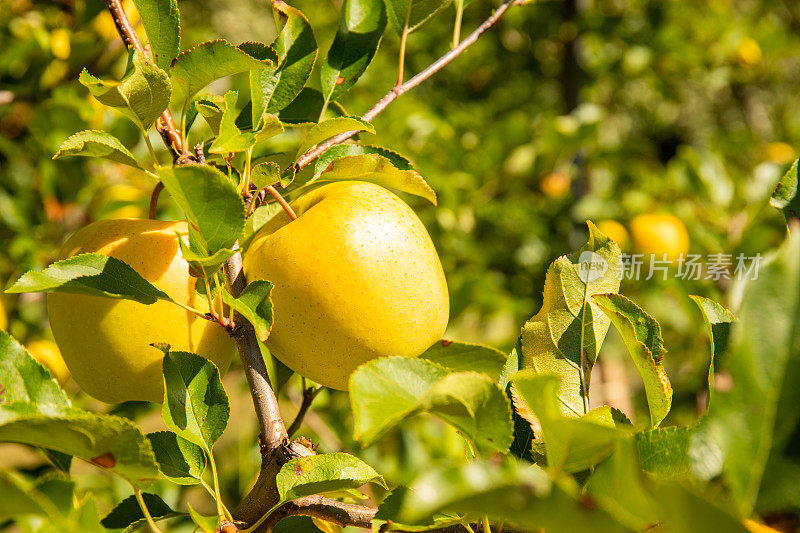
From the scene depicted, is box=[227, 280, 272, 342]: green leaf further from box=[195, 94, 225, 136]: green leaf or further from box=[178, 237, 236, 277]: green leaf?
box=[195, 94, 225, 136]: green leaf

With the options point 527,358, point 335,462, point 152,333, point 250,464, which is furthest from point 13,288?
point 250,464

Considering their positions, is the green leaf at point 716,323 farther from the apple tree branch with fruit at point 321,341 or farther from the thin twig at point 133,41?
the thin twig at point 133,41

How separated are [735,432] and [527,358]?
0.74ft

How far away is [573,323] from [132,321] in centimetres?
36

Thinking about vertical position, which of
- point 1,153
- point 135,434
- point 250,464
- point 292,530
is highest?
point 135,434

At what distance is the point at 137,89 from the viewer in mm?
464

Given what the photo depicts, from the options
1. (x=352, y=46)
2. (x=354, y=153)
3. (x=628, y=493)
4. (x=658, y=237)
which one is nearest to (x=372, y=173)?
(x=354, y=153)

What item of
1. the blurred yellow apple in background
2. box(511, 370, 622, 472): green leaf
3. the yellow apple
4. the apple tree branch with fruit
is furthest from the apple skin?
the blurred yellow apple in background

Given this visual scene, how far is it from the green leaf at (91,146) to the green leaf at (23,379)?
14 cm

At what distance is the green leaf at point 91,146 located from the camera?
1.52ft

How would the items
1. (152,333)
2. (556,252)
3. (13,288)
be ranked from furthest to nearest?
(556,252) → (152,333) → (13,288)

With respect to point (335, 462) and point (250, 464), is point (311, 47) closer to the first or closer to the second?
point (335, 462)

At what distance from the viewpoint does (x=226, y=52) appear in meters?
0.49

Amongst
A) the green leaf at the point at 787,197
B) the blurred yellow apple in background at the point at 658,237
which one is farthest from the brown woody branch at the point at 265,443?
the blurred yellow apple in background at the point at 658,237
